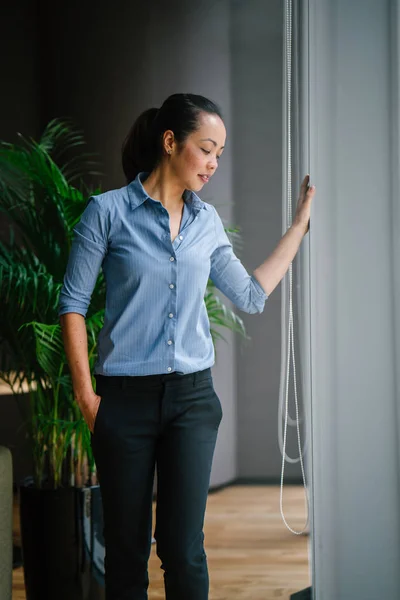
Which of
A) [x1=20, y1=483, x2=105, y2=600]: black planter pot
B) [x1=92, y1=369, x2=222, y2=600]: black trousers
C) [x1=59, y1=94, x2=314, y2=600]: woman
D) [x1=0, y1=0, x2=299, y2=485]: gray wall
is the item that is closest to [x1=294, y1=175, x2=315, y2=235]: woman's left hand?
[x1=59, y1=94, x2=314, y2=600]: woman

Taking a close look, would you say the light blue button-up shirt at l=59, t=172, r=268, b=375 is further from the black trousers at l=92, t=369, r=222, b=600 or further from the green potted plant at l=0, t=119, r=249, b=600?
the green potted plant at l=0, t=119, r=249, b=600

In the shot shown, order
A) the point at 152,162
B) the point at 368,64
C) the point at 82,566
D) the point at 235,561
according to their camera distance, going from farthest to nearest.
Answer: the point at 235,561, the point at 82,566, the point at 152,162, the point at 368,64

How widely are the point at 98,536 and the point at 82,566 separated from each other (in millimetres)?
94

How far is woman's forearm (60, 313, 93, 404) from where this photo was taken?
155 centimetres

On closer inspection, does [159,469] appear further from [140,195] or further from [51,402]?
[51,402]

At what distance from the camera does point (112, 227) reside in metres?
1.53

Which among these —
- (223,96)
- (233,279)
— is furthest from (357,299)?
(223,96)

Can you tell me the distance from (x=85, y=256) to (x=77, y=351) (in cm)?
20

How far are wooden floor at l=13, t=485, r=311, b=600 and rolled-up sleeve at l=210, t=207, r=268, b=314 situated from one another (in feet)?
3.69

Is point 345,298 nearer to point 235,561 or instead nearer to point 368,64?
point 368,64

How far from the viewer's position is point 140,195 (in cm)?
155

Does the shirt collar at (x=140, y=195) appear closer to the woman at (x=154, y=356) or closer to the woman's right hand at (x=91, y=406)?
the woman at (x=154, y=356)

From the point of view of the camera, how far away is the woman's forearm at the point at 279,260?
5.38ft

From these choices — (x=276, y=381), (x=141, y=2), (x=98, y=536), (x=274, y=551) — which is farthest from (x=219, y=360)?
(x=141, y=2)
